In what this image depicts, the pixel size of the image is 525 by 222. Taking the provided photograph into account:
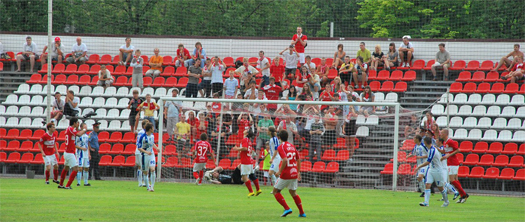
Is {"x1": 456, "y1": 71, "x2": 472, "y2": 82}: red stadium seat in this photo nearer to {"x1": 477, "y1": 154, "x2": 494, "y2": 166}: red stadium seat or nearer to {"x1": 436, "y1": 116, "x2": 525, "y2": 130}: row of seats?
{"x1": 436, "y1": 116, "x2": 525, "y2": 130}: row of seats

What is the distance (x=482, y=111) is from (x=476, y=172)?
9.25 feet

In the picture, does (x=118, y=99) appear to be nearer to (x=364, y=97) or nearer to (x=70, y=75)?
(x=70, y=75)

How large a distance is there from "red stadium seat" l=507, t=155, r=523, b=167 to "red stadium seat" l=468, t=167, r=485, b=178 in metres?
0.87

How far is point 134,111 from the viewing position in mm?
22984

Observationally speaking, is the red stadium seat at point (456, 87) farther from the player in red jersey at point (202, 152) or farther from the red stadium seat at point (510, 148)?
the player in red jersey at point (202, 152)

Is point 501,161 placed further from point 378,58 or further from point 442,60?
point 378,58

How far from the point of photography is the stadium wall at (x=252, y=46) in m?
25.7

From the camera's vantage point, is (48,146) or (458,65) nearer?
(48,146)

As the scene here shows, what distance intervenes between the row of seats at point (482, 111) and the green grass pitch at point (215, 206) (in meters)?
5.66

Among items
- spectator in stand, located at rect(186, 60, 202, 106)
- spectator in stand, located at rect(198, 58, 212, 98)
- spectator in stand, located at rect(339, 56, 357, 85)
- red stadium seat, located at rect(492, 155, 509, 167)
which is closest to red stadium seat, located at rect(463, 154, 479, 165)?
red stadium seat, located at rect(492, 155, 509, 167)

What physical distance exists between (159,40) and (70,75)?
429 centimetres

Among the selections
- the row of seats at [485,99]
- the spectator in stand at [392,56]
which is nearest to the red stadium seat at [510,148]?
the row of seats at [485,99]

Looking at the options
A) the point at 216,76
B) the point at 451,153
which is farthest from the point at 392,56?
the point at 451,153

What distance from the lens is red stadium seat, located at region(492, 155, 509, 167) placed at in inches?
807
